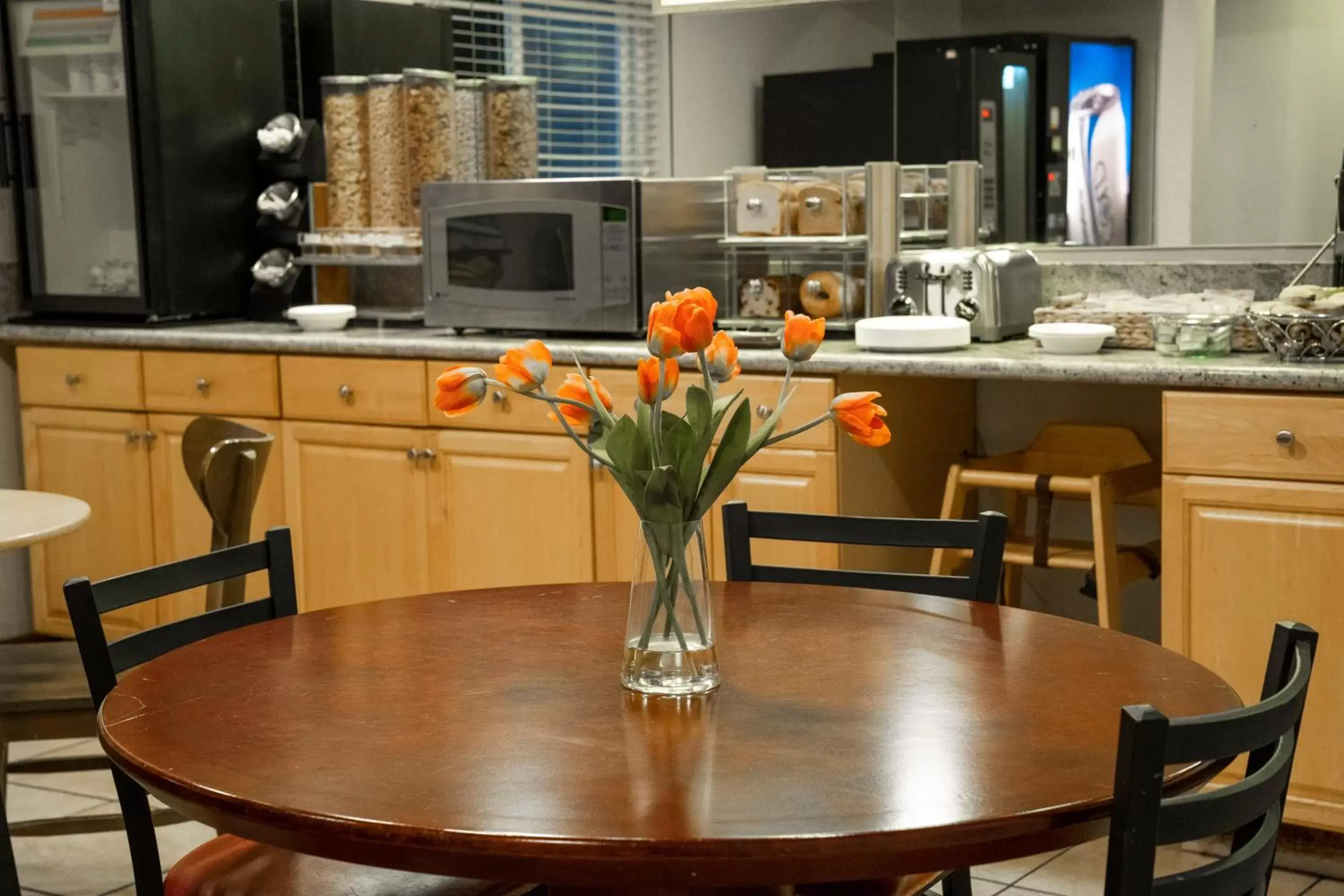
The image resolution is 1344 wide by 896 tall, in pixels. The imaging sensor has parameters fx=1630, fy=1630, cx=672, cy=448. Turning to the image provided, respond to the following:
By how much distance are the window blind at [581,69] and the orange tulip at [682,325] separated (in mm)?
3226

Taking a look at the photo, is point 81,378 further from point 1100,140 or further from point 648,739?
point 648,739

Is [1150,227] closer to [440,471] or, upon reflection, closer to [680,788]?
[440,471]

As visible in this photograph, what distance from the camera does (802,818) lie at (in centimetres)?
120

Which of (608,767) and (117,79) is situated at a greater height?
(117,79)

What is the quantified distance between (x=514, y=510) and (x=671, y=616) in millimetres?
2166

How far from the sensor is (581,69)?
4.81 meters

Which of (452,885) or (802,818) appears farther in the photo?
(452,885)

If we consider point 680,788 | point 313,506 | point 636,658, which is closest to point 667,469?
point 636,658

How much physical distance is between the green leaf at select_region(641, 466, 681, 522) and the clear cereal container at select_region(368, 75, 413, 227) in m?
2.79

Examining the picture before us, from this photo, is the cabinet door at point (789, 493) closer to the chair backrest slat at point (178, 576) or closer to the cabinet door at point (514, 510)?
Answer: the cabinet door at point (514, 510)

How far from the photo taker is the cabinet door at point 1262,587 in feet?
9.06

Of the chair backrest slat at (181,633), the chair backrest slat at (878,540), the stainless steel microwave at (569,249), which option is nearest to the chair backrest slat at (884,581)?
the chair backrest slat at (878,540)

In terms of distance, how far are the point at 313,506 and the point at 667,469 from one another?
2.64 meters

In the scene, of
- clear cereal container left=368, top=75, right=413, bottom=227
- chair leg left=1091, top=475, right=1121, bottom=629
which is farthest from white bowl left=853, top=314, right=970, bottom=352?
clear cereal container left=368, top=75, right=413, bottom=227
